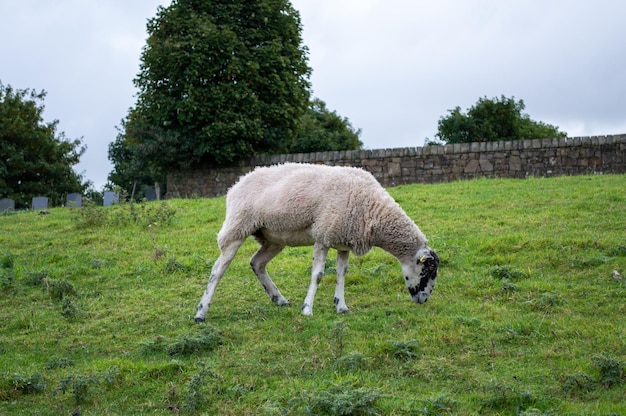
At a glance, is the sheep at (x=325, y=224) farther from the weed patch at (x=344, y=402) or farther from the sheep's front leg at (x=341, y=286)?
the weed patch at (x=344, y=402)

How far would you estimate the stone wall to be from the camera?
20.1 metres

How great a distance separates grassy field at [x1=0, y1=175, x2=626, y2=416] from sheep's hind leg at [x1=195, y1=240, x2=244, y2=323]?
0.18 m

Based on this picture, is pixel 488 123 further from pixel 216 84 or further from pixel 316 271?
pixel 316 271

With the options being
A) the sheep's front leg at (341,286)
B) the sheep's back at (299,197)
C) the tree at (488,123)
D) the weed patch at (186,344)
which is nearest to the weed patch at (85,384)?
the weed patch at (186,344)

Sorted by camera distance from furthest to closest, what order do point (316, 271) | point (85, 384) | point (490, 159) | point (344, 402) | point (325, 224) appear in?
point (490, 159) → point (316, 271) → point (325, 224) → point (85, 384) → point (344, 402)

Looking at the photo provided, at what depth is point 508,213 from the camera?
14633 millimetres

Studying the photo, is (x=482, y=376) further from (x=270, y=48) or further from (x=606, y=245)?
(x=270, y=48)

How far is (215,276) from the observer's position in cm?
922

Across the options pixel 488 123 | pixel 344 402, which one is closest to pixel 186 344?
pixel 344 402

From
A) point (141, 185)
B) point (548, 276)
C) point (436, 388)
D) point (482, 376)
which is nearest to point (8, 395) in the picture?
point (436, 388)

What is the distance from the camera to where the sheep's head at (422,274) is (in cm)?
914

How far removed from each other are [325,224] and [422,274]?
132 centimetres

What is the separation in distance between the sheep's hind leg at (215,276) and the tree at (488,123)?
2886 centimetres

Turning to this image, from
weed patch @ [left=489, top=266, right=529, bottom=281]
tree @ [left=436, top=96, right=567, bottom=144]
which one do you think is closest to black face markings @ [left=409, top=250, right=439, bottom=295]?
weed patch @ [left=489, top=266, right=529, bottom=281]
